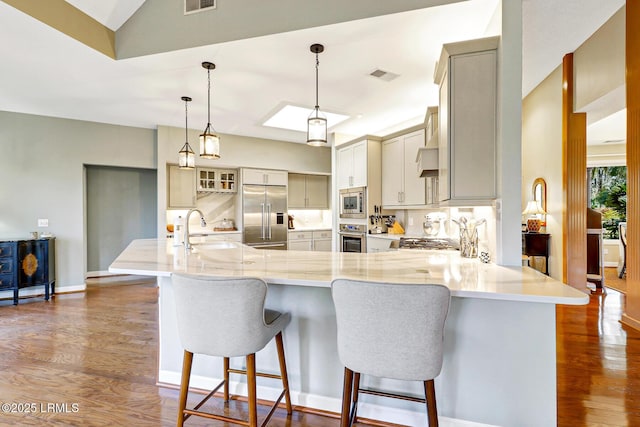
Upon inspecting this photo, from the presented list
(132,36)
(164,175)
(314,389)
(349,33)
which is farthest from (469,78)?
(164,175)

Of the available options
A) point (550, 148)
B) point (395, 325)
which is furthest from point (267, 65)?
point (550, 148)

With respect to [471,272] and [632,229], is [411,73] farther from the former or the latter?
[632,229]

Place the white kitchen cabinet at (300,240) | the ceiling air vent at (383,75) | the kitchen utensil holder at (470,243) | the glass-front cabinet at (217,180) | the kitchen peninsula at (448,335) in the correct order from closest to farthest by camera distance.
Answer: the kitchen peninsula at (448,335) < the kitchen utensil holder at (470,243) < the ceiling air vent at (383,75) < the glass-front cabinet at (217,180) < the white kitchen cabinet at (300,240)

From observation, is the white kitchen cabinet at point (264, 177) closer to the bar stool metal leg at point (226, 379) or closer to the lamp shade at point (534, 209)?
the lamp shade at point (534, 209)

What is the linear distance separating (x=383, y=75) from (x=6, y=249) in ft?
17.7

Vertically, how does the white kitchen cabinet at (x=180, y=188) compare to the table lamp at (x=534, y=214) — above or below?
above

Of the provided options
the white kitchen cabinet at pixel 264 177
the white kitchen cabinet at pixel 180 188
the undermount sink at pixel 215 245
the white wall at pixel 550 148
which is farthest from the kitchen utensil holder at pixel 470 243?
the white kitchen cabinet at pixel 180 188

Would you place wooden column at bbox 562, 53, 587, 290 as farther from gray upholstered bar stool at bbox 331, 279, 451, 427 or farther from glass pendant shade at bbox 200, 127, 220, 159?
glass pendant shade at bbox 200, 127, 220, 159

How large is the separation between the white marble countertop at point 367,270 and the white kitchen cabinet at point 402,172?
8.34 ft

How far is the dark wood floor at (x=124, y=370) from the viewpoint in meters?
2.02

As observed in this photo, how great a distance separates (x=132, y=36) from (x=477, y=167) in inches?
132

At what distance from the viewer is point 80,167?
5277mm

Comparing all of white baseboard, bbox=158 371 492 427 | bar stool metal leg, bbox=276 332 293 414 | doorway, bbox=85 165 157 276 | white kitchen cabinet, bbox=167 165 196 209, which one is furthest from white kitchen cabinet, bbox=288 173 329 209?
bar stool metal leg, bbox=276 332 293 414

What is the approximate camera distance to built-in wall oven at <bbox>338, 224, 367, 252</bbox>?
223 inches
